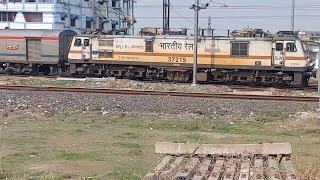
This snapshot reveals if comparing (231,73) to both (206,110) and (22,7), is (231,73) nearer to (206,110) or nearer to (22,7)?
(206,110)

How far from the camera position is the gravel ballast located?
17480 millimetres

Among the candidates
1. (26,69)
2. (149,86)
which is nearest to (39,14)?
(26,69)

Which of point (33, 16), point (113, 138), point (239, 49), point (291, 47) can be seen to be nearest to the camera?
point (113, 138)

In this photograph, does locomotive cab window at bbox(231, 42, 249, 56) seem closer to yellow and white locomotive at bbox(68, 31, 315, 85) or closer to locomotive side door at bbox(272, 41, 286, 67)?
yellow and white locomotive at bbox(68, 31, 315, 85)

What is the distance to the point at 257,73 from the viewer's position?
2964cm

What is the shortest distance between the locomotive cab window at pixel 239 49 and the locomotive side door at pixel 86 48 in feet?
30.3

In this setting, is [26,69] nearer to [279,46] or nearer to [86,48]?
[86,48]

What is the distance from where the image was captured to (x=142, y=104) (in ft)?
61.5

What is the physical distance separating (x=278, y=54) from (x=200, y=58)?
15.0 feet

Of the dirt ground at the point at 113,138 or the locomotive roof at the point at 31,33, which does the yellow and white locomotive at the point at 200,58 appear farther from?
the dirt ground at the point at 113,138

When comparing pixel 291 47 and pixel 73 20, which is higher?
pixel 73 20

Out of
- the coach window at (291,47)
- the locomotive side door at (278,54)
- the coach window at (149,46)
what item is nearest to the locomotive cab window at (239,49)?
the locomotive side door at (278,54)

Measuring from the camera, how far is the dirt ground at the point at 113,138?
8.78 m

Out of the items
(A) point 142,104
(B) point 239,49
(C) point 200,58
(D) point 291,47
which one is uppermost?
(D) point 291,47
